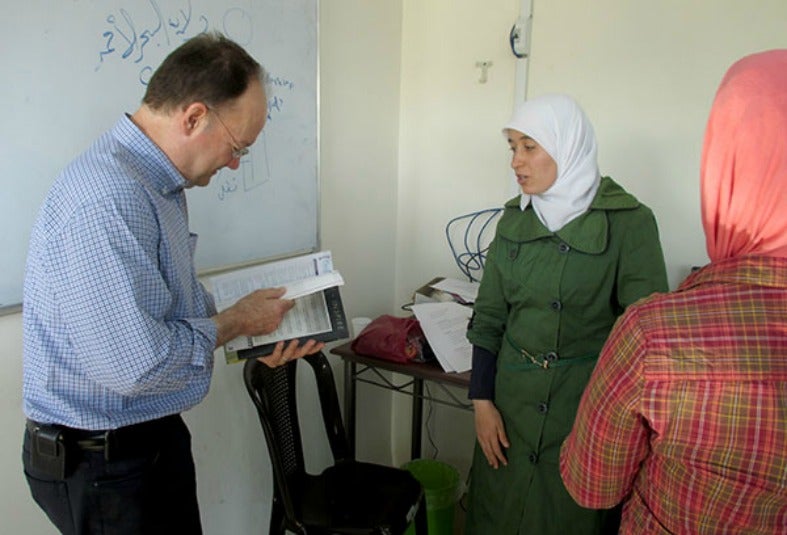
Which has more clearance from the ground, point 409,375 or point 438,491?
point 409,375

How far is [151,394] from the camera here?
959 millimetres

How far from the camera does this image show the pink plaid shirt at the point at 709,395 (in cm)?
60

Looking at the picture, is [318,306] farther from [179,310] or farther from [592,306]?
[592,306]

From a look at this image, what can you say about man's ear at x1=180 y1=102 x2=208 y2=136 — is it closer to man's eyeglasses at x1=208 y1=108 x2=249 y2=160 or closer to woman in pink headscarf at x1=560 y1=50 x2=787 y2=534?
man's eyeglasses at x1=208 y1=108 x2=249 y2=160

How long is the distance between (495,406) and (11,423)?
1100 millimetres

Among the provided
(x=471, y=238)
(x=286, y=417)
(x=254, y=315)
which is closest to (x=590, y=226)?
(x=254, y=315)

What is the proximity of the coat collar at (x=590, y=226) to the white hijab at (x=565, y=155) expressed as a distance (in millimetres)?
21

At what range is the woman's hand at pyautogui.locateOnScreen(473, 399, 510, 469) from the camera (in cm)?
134

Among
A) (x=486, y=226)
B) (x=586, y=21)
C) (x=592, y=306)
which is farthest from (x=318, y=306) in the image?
(x=586, y=21)

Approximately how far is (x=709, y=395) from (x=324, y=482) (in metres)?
1.25

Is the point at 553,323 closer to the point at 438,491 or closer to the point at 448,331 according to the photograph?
the point at 448,331

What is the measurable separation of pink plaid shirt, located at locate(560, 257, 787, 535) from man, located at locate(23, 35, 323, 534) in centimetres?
69

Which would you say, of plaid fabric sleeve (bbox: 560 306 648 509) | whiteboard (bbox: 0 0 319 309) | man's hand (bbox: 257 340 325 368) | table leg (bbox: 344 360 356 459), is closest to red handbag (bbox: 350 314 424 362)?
table leg (bbox: 344 360 356 459)

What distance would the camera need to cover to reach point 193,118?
0.95 m
